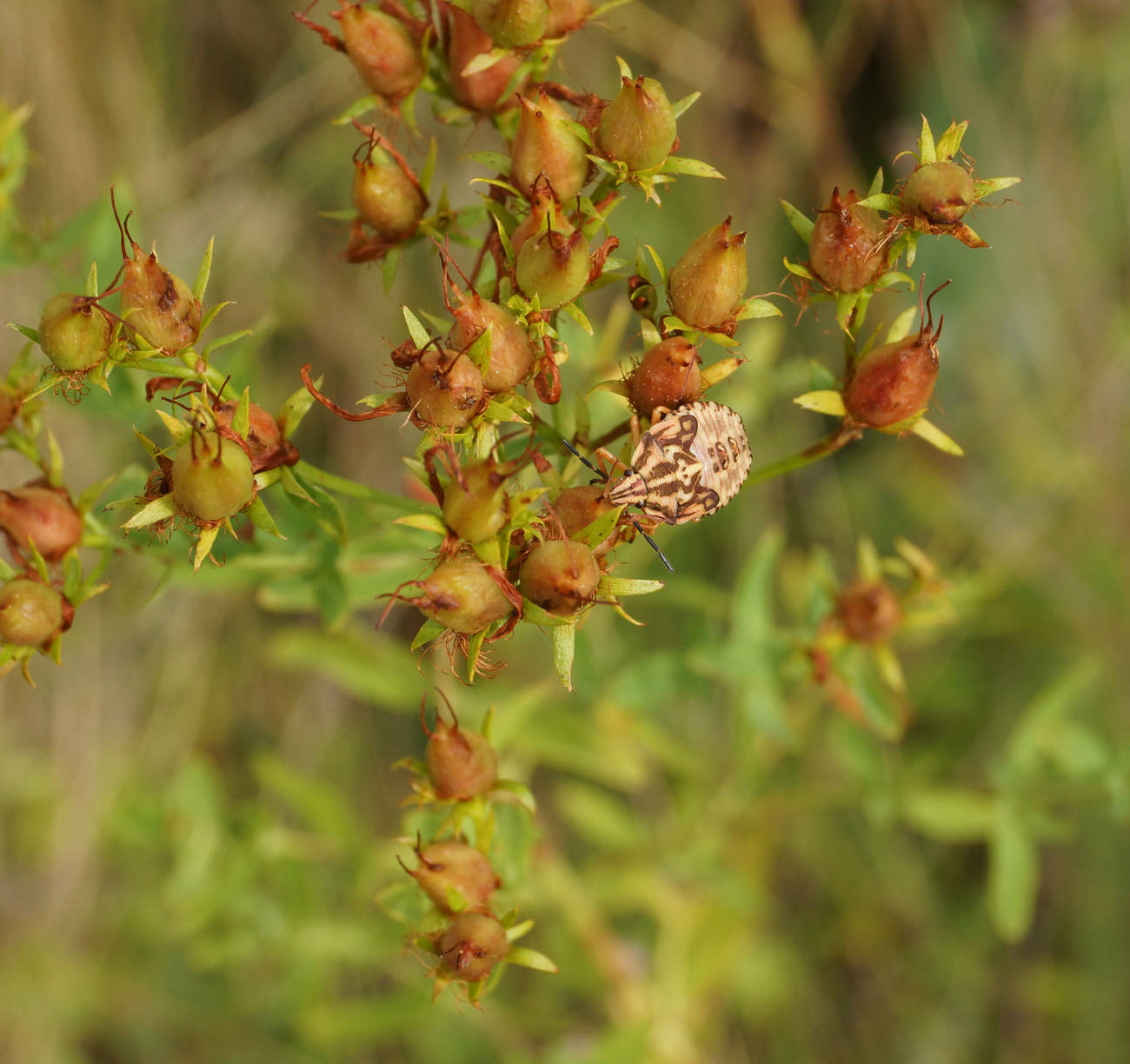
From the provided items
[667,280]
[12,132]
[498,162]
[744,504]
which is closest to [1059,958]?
[744,504]

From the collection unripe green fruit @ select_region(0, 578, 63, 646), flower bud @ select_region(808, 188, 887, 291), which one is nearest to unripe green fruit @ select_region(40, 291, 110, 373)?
unripe green fruit @ select_region(0, 578, 63, 646)

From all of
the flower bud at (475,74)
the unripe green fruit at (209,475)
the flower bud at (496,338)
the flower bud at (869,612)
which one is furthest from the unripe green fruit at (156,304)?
the flower bud at (869,612)

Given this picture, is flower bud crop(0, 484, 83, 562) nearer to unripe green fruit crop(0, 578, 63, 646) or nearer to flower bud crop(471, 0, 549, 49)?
unripe green fruit crop(0, 578, 63, 646)

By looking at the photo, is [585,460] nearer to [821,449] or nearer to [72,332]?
[821,449]

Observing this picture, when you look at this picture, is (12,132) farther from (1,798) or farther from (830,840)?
(830,840)

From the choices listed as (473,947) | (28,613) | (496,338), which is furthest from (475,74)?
(473,947)

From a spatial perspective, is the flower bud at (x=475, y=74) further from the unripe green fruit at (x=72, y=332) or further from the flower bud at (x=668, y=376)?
the unripe green fruit at (x=72, y=332)
